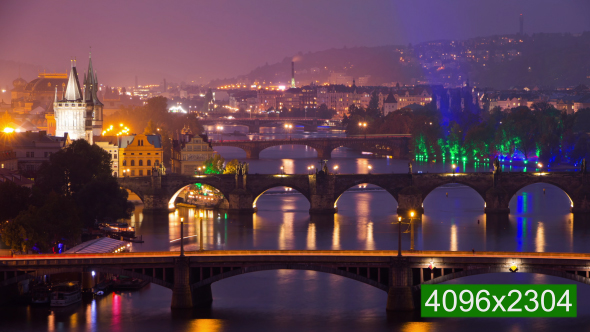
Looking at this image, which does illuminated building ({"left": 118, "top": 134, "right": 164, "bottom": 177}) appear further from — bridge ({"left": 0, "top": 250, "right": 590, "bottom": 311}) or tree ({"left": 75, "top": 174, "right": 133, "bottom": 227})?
bridge ({"left": 0, "top": 250, "right": 590, "bottom": 311})

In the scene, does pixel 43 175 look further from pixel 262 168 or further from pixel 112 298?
pixel 262 168

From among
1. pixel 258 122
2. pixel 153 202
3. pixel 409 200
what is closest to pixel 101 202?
pixel 153 202

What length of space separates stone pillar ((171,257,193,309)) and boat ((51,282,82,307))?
4798mm

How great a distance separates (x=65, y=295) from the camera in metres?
40.1

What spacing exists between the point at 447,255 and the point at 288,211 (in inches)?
1262

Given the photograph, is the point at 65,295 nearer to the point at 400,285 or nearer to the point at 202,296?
the point at 202,296

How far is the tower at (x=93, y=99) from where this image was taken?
87.6m

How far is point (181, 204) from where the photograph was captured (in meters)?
71.1

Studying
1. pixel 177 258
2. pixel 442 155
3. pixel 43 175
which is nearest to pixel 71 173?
pixel 43 175

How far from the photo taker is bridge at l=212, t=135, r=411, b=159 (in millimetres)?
110000

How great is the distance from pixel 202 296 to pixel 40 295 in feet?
22.7

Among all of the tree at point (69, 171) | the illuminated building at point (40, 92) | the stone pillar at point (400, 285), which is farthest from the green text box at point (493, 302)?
the illuminated building at point (40, 92)

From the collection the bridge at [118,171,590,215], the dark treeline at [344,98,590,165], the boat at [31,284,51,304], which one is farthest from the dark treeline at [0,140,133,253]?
the dark treeline at [344,98,590,165]

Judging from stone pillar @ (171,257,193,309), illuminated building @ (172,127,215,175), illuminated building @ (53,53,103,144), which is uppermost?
illuminated building @ (53,53,103,144)
